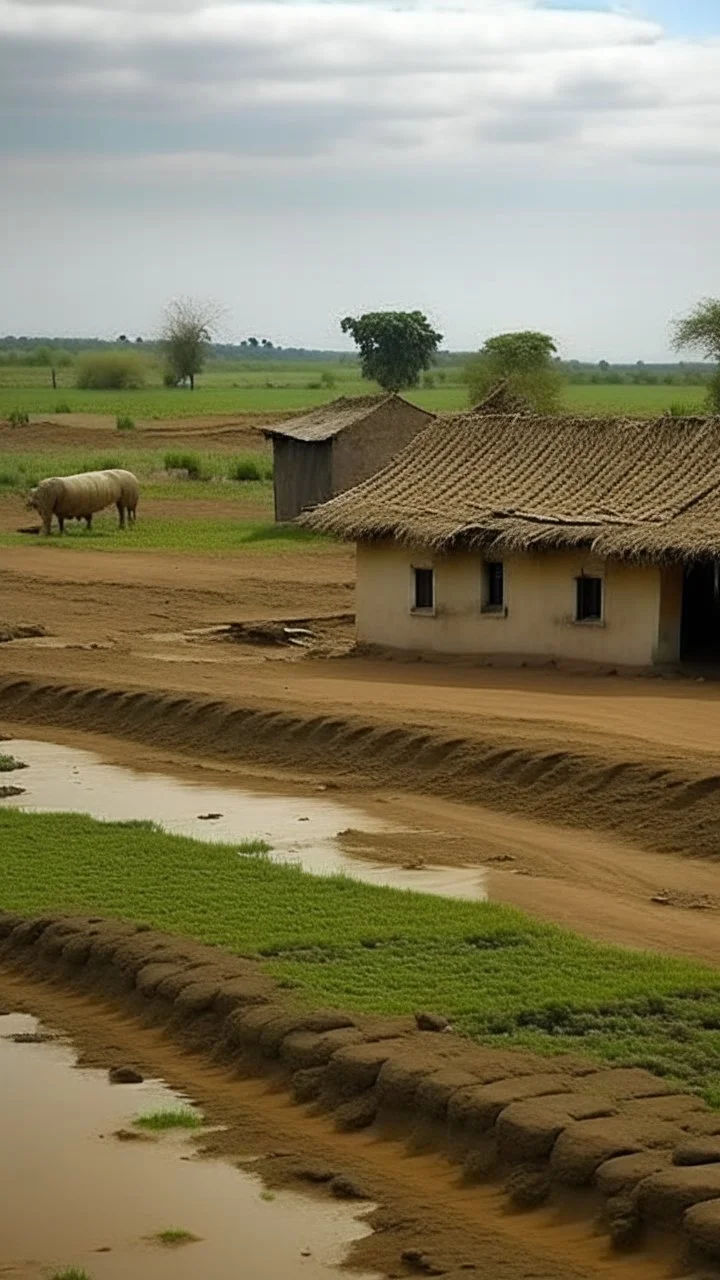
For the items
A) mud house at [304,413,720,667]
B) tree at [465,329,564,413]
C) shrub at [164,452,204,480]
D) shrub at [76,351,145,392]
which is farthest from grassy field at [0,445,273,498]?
shrub at [76,351,145,392]

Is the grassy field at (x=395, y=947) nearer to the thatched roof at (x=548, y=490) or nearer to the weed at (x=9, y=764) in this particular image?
the weed at (x=9, y=764)

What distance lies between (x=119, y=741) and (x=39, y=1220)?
47.5ft

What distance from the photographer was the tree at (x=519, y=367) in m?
58.2

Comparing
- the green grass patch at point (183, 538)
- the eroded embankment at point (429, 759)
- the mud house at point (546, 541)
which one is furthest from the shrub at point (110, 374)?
the eroded embankment at point (429, 759)

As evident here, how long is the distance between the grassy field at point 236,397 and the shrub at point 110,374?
105 centimetres

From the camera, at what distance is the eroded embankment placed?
60.8 ft

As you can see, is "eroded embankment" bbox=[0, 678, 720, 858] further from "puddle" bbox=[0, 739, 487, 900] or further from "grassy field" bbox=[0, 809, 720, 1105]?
"grassy field" bbox=[0, 809, 720, 1105]

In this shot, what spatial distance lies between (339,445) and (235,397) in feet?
226

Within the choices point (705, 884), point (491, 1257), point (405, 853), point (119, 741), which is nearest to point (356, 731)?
point (119, 741)

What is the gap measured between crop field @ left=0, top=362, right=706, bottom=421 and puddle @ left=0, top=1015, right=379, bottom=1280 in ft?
212

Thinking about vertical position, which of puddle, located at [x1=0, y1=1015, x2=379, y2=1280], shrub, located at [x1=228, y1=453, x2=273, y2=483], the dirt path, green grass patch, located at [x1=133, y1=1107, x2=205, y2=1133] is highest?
shrub, located at [x1=228, y1=453, x2=273, y2=483]

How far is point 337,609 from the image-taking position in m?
34.8

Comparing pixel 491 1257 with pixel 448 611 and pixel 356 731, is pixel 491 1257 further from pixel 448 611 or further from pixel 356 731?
pixel 448 611

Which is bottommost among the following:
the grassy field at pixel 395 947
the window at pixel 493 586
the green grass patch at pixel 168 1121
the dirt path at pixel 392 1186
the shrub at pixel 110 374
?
the green grass patch at pixel 168 1121
